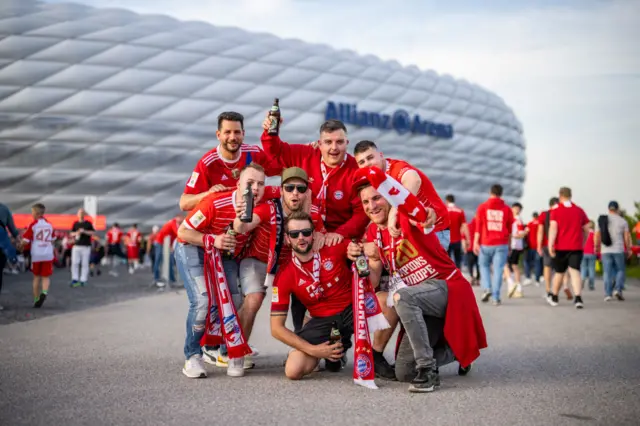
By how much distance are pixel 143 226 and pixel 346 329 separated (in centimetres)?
3143

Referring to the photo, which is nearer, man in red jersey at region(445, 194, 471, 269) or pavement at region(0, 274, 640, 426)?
pavement at region(0, 274, 640, 426)

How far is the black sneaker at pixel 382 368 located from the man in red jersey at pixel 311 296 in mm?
245

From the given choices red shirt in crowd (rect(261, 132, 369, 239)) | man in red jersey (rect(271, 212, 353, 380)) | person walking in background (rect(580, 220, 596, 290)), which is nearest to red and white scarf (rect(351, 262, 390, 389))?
man in red jersey (rect(271, 212, 353, 380))

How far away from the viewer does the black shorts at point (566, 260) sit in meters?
11.0

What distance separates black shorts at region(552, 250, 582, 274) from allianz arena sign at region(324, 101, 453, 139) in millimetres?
28319

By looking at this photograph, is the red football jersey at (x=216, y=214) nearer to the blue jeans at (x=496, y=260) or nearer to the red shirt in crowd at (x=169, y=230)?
the blue jeans at (x=496, y=260)

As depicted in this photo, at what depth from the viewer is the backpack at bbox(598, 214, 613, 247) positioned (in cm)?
1268

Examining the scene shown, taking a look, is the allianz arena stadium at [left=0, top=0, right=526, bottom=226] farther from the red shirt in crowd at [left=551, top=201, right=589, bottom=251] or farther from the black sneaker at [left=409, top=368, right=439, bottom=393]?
the black sneaker at [left=409, top=368, right=439, bottom=393]

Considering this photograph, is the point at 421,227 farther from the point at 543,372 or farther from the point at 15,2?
the point at 15,2

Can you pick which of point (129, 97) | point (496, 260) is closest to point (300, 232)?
point (496, 260)

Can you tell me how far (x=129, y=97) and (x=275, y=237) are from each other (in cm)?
3198

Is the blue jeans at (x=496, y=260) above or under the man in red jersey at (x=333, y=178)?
under

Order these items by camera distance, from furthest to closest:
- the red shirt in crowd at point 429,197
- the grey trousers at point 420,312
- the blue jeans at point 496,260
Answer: the blue jeans at point 496,260, the red shirt in crowd at point 429,197, the grey trousers at point 420,312

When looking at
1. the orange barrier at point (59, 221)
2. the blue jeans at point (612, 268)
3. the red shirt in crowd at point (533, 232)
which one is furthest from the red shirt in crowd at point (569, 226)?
the orange barrier at point (59, 221)
